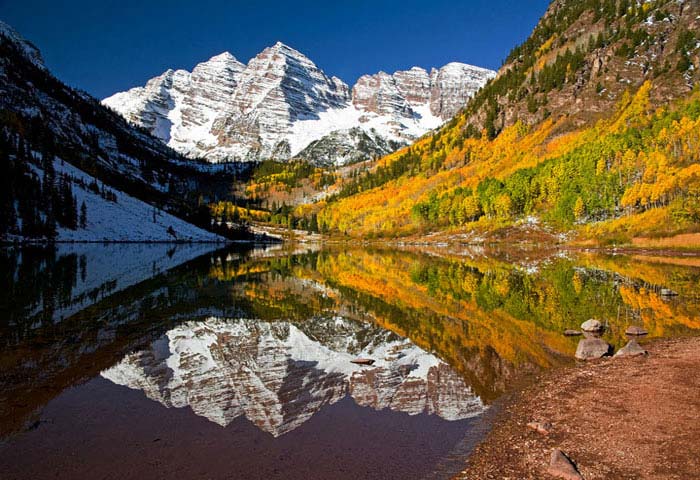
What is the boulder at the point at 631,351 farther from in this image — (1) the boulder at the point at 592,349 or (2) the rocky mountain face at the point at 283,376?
(2) the rocky mountain face at the point at 283,376

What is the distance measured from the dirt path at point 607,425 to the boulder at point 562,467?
20 centimetres

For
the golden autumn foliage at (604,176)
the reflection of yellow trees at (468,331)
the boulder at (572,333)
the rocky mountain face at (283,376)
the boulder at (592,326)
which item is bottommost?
the rocky mountain face at (283,376)

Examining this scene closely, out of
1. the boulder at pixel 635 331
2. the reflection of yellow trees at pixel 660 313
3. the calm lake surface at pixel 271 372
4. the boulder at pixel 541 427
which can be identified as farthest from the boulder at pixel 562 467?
the reflection of yellow trees at pixel 660 313

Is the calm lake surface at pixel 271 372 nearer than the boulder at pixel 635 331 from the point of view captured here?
Yes

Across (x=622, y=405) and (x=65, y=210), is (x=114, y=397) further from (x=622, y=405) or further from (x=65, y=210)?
(x=65, y=210)

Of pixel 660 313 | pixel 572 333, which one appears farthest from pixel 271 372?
pixel 660 313

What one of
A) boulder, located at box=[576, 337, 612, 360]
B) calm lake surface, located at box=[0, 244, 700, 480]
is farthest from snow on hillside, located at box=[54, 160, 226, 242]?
boulder, located at box=[576, 337, 612, 360]

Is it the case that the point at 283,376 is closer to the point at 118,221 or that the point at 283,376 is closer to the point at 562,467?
the point at 562,467

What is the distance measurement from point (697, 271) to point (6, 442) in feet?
212

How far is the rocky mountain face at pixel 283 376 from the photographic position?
14.1m

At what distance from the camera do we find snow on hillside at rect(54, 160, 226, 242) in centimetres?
15138

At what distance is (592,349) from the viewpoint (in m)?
19.2

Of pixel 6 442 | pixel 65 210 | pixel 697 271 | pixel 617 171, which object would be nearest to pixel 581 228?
pixel 617 171

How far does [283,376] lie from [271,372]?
747mm
